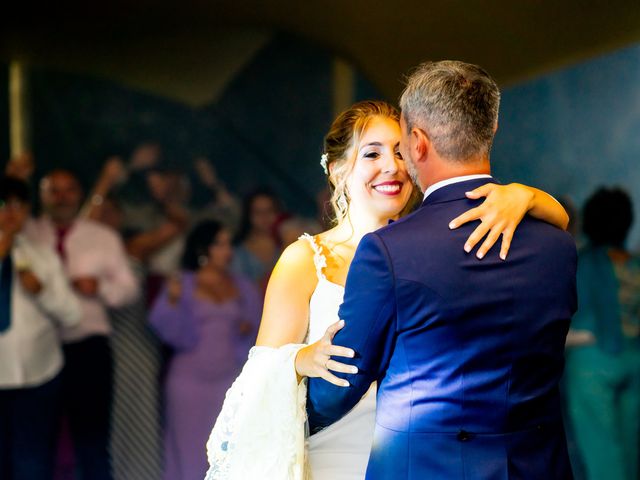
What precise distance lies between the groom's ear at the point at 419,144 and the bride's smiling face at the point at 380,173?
1.99ft

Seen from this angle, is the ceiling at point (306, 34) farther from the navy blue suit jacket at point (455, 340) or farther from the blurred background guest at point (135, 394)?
the navy blue suit jacket at point (455, 340)

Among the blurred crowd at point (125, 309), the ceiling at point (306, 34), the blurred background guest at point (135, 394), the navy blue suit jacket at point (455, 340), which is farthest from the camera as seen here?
the blurred background guest at point (135, 394)

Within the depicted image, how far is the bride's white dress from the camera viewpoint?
2.11 m

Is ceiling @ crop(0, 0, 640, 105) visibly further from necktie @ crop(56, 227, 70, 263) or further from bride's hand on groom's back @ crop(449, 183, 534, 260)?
bride's hand on groom's back @ crop(449, 183, 534, 260)

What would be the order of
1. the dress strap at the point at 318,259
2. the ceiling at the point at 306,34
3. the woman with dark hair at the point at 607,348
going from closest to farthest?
the dress strap at the point at 318,259, the woman with dark hair at the point at 607,348, the ceiling at the point at 306,34

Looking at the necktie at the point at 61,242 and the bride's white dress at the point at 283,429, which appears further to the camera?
the necktie at the point at 61,242

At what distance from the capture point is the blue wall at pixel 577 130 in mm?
4555

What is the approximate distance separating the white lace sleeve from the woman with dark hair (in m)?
2.60

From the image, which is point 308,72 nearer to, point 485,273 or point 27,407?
point 27,407

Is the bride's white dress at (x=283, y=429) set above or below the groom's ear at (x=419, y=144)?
below

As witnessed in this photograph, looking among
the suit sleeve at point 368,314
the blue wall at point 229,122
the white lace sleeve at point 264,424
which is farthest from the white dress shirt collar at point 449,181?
the blue wall at point 229,122

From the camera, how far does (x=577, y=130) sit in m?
4.70

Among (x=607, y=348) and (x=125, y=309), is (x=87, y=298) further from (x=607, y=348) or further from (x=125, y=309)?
(x=607, y=348)

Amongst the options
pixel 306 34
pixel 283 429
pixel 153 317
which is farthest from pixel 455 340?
pixel 306 34
